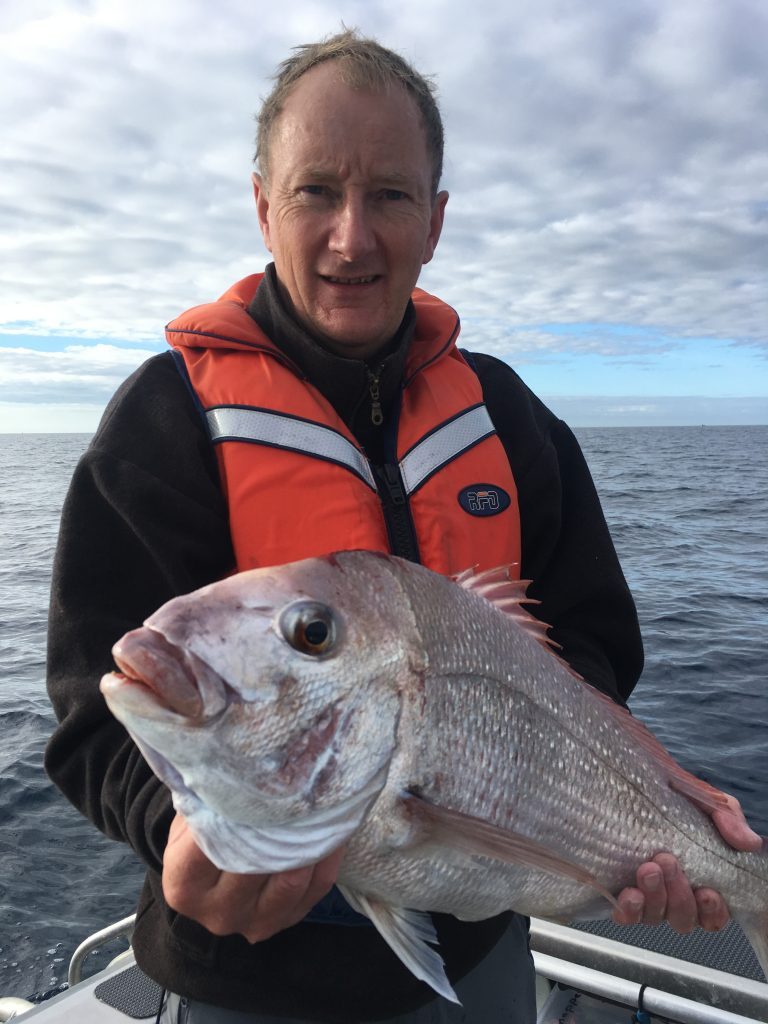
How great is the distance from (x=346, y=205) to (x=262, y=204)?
0.46 m

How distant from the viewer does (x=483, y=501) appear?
2908 millimetres

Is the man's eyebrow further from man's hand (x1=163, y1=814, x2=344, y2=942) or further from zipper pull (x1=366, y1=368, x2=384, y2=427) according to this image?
man's hand (x1=163, y1=814, x2=344, y2=942)

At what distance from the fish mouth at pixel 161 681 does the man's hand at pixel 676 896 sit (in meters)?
1.51

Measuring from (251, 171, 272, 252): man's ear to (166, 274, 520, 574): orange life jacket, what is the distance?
0.29m

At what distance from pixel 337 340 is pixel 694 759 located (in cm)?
722

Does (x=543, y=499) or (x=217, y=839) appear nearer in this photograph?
(x=217, y=839)

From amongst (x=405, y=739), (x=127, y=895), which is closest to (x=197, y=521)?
(x=405, y=739)

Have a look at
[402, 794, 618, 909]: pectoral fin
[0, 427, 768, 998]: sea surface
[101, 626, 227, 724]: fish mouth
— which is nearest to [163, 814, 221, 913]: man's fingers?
[101, 626, 227, 724]: fish mouth

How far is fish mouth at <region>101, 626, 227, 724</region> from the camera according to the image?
1.47 metres

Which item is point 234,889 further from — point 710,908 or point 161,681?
point 710,908

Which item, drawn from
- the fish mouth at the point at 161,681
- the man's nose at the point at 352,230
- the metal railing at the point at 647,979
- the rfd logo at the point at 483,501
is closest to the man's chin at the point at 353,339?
the man's nose at the point at 352,230

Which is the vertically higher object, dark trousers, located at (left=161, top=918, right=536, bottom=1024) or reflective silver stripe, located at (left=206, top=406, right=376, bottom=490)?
reflective silver stripe, located at (left=206, top=406, right=376, bottom=490)

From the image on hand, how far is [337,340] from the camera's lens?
2844 mm

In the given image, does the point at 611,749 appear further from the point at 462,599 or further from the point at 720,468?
the point at 720,468
